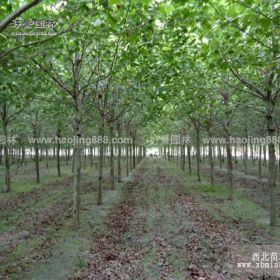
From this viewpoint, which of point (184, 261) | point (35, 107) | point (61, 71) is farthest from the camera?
point (35, 107)

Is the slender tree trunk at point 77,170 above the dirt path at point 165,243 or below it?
above

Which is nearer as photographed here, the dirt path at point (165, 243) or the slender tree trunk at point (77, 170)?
the dirt path at point (165, 243)

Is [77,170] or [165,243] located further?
[77,170]

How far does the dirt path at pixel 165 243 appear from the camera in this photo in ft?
22.6

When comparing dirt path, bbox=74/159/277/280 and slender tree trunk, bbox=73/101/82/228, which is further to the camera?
slender tree trunk, bbox=73/101/82/228

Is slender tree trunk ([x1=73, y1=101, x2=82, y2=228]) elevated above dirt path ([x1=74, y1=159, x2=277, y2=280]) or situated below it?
above

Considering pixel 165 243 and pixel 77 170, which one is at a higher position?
pixel 77 170

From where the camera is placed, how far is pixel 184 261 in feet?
24.2

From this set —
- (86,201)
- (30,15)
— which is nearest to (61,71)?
(30,15)

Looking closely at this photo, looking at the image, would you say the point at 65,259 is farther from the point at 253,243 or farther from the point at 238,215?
the point at 238,215

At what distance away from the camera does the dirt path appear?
6.89 metres

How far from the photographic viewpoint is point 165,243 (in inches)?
342

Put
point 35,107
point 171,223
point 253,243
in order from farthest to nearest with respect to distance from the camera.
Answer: point 35,107
point 171,223
point 253,243

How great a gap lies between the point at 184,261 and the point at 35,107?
1699 centimetres
